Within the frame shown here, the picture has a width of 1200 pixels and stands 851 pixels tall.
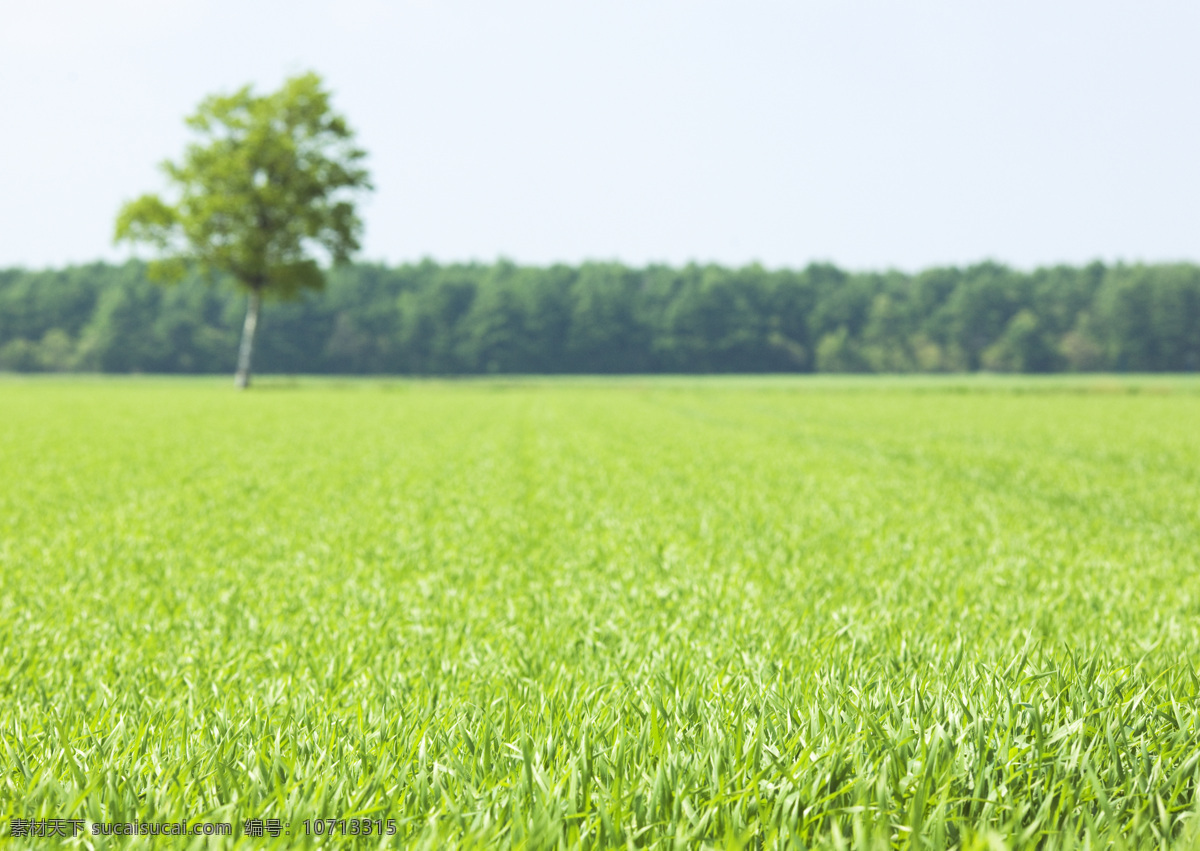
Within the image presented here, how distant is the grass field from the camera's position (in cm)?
186

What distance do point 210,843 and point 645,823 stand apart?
947 millimetres

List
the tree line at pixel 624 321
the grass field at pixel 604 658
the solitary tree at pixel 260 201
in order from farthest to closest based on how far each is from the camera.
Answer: the tree line at pixel 624 321
the solitary tree at pixel 260 201
the grass field at pixel 604 658

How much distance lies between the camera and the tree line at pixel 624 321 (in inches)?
4294

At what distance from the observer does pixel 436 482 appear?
37.6 ft

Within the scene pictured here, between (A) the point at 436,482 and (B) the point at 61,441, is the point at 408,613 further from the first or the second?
(B) the point at 61,441

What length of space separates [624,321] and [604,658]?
398 ft

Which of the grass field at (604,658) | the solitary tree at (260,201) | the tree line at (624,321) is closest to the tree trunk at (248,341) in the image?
the solitary tree at (260,201)

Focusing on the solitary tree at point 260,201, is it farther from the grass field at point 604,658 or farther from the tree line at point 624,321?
the tree line at point 624,321

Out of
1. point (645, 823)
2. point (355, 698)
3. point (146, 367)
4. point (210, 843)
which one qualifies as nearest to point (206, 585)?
point (355, 698)

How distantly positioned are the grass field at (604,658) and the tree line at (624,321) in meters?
109

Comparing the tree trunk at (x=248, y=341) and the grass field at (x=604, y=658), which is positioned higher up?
the tree trunk at (x=248, y=341)

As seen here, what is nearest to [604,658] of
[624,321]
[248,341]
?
[248,341]

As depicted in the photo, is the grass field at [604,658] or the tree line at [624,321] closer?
the grass field at [604,658]

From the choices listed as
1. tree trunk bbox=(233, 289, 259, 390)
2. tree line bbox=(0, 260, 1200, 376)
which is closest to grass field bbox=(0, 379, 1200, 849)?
tree trunk bbox=(233, 289, 259, 390)
